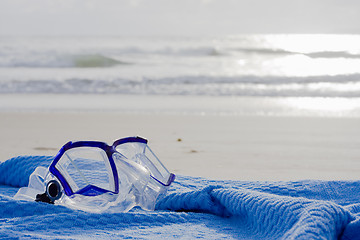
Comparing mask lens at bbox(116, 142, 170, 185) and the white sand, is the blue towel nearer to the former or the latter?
mask lens at bbox(116, 142, 170, 185)

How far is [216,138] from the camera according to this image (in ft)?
15.2

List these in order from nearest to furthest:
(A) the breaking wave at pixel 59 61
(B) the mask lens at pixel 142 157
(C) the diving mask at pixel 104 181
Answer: (C) the diving mask at pixel 104 181
(B) the mask lens at pixel 142 157
(A) the breaking wave at pixel 59 61

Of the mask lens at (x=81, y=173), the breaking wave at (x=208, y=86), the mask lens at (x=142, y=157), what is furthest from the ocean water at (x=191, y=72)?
the mask lens at (x=81, y=173)

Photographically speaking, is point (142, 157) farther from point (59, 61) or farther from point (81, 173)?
point (59, 61)

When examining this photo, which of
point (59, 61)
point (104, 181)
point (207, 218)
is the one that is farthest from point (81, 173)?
point (59, 61)

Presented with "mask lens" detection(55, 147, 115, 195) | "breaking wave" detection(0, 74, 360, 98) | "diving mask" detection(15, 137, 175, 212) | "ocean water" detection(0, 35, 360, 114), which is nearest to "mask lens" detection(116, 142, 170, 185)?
"diving mask" detection(15, 137, 175, 212)

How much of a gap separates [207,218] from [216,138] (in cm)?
267

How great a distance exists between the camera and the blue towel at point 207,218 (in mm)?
1630

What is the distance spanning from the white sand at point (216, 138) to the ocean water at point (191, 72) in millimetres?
1768

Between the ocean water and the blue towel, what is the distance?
4.80 meters

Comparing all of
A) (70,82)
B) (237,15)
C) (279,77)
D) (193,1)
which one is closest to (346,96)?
(279,77)

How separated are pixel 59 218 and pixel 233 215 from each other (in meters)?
0.55

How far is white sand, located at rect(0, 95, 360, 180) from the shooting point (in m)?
3.54

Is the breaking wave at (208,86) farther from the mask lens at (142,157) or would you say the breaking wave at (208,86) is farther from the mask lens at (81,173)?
the mask lens at (81,173)
